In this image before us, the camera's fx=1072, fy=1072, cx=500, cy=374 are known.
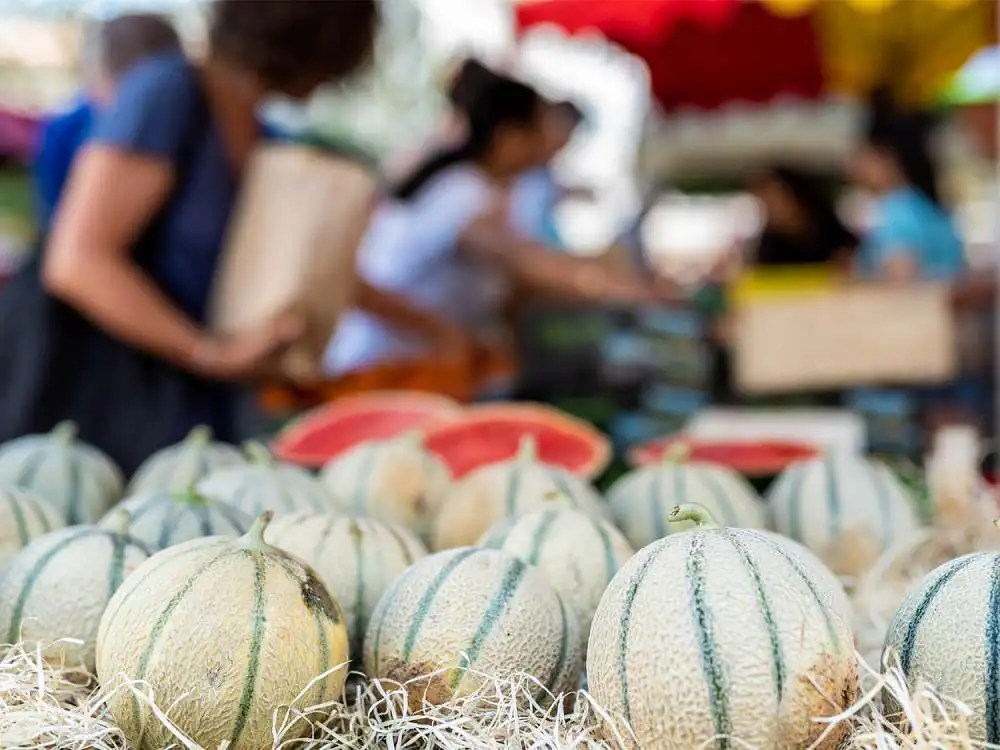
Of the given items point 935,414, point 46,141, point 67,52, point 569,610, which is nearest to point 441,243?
point 46,141

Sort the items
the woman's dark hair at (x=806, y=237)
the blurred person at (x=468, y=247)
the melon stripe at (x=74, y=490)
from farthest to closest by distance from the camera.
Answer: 1. the woman's dark hair at (x=806, y=237)
2. the blurred person at (x=468, y=247)
3. the melon stripe at (x=74, y=490)

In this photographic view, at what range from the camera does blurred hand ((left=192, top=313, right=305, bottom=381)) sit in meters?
2.40

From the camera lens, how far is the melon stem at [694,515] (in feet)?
3.30

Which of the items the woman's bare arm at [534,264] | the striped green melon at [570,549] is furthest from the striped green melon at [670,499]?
the woman's bare arm at [534,264]

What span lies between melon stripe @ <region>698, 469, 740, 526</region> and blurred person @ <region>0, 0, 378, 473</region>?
→ 1.13 m

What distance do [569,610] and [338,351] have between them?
2743 millimetres

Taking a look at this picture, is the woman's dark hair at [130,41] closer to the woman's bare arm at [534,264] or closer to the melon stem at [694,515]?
the woman's bare arm at [534,264]

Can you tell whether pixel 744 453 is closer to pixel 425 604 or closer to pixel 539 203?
pixel 425 604

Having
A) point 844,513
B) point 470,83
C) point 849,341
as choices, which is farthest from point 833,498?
point 470,83

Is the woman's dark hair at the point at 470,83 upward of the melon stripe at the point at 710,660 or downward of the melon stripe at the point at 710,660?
upward

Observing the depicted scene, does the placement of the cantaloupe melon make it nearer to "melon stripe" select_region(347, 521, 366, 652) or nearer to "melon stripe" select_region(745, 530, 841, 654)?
"melon stripe" select_region(347, 521, 366, 652)

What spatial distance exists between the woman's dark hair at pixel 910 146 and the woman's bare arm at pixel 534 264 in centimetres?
194

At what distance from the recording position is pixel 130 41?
3.40 meters

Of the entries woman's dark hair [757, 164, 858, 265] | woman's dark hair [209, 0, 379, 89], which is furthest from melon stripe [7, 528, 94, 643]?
woman's dark hair [757, 164, 858, 265]
